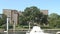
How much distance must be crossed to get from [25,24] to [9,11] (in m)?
8.15

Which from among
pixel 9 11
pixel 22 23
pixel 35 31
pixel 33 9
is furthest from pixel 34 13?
pixel 35 31

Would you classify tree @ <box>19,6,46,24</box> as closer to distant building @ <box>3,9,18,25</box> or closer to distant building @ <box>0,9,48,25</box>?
distant building @ <box>0,9,48,25</box>

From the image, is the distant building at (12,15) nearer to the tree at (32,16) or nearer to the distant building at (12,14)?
the distant building at (12,14)

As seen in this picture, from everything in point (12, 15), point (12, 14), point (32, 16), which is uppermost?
point (12, 14)

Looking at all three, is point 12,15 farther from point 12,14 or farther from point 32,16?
point 32,16

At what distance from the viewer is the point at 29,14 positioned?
60219 millimetres

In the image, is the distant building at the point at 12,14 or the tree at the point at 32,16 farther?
the distant building at the point at 12,14

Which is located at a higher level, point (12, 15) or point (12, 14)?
point (12, 14)

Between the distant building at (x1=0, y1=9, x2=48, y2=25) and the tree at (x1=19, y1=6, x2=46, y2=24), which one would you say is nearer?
the tree at (x1=19, y1=6, x2=46, y2=24)

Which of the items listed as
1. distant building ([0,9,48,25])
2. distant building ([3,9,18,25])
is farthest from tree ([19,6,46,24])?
distant building ([3,9,18,25])

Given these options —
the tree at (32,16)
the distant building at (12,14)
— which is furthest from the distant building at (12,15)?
the tree at (32,16)

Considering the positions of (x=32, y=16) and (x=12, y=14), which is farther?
(x=12, y=14)

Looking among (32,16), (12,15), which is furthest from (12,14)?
(32,16)

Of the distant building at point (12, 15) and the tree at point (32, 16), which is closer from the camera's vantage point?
the tree at point (32, 16)
